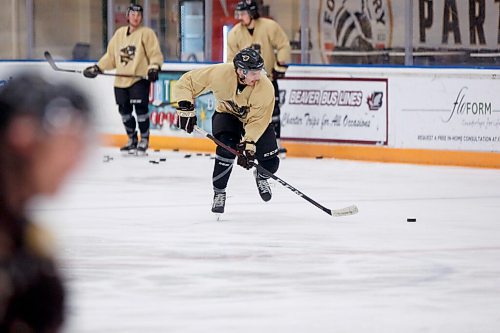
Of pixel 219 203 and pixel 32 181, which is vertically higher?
pixel 32 181

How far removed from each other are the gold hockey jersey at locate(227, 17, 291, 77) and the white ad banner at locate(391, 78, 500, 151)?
1.03 meters

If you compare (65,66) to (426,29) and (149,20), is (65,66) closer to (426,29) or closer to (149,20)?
(149,20)

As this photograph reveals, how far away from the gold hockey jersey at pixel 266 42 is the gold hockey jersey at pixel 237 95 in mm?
3917

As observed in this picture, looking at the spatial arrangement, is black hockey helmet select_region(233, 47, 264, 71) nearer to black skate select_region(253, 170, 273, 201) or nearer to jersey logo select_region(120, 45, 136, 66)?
black skate select_region(253, 170, 273, 201)

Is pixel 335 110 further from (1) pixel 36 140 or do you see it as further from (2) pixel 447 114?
(1) pixel 36 140

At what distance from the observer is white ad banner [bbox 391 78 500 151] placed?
32.8ft

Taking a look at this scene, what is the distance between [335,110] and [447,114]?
1.24 meters

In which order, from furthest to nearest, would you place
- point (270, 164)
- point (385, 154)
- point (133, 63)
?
point (133, 63) < point (385, 154) < point (270, 164)

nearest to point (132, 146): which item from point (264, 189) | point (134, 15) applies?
point (134, 15)

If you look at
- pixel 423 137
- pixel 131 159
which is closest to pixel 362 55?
pixel 423 137

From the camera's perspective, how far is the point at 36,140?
36.9 inches

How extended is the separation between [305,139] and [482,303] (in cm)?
739

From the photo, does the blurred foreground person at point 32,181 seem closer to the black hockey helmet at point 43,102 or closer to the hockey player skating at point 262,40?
the black hockey helmet at point 43,102

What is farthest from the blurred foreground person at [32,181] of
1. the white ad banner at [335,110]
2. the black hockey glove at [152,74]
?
the black hockey glove at [152,74]
